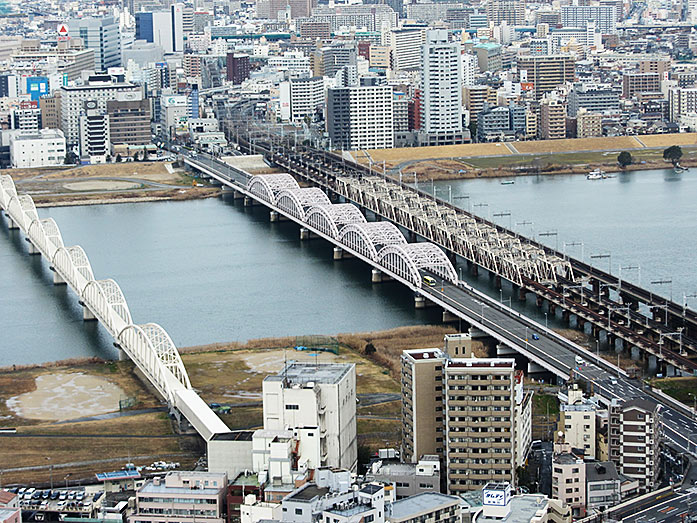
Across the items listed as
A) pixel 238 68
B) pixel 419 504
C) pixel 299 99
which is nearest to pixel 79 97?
pixel 299 99

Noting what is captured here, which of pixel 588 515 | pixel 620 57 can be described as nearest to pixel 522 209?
pixel 588 515

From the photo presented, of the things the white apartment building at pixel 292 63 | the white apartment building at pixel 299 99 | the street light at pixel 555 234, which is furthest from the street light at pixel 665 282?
the white apartment building at pixel 292 63

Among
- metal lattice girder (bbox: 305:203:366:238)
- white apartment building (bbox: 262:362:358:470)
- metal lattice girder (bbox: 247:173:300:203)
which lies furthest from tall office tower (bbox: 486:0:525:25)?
white apartment building (bbox: 262:362:358:470)

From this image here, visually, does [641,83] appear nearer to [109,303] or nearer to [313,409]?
[109,303]

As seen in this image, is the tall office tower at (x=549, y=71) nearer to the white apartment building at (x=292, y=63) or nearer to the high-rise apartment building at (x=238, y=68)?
the white apartment building at (x=292, y=63)

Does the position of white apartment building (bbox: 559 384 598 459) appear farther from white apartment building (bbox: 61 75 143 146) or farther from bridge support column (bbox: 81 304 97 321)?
white apartment building (bbox: 61 75 143 146)

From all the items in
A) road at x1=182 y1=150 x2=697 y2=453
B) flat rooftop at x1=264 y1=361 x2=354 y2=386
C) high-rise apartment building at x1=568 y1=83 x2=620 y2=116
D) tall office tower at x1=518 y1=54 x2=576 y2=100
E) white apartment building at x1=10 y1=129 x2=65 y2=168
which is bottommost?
road at x1=182 y1=150 x2=697 y2=453
